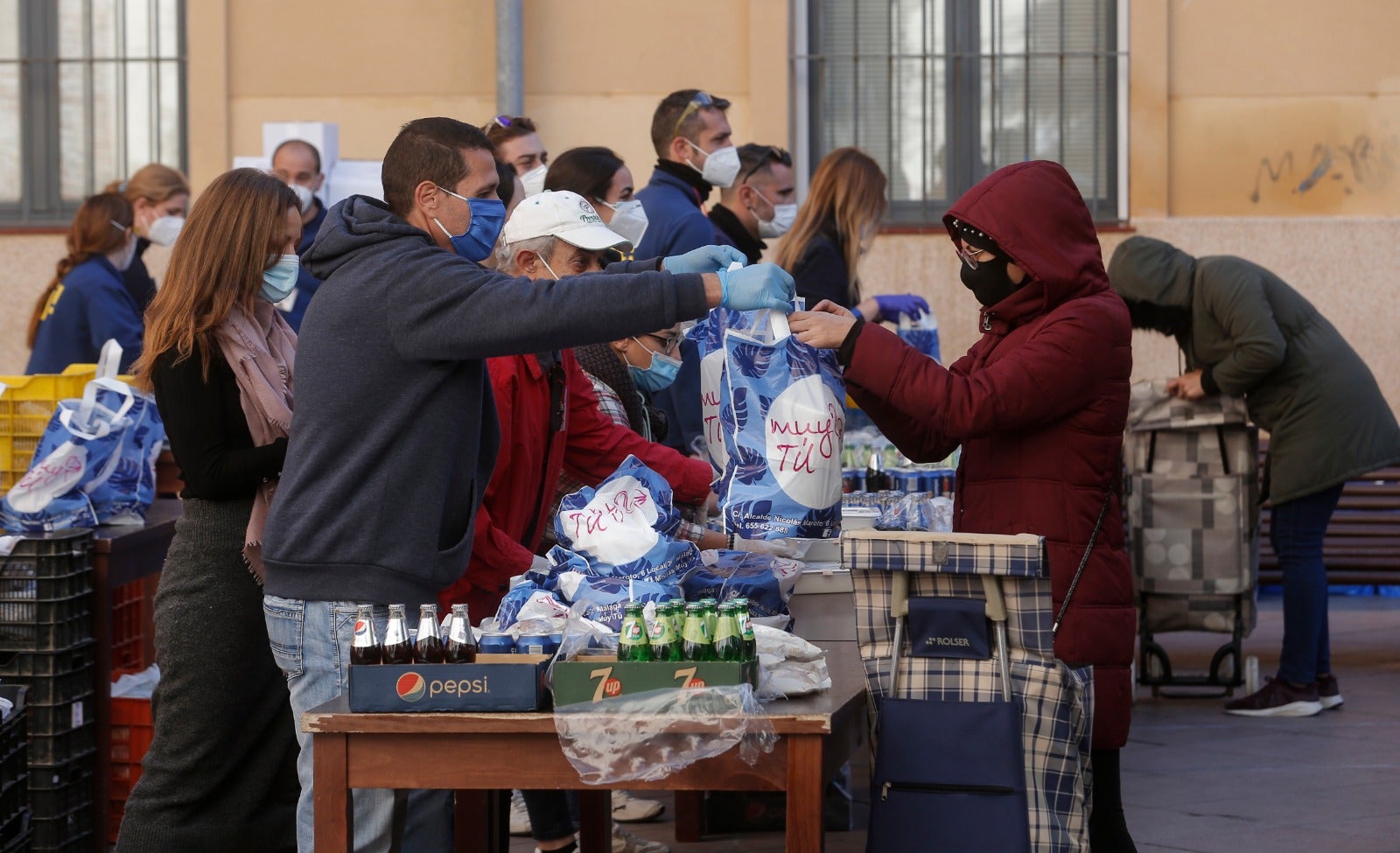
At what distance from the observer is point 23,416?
5582 millimetres

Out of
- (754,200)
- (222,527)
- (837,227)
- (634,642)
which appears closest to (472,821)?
(634,642)

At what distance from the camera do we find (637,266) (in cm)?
427

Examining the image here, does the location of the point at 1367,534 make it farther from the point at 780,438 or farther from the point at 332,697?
the point at 332,697

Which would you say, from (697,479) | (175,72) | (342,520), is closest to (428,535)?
(342,520)

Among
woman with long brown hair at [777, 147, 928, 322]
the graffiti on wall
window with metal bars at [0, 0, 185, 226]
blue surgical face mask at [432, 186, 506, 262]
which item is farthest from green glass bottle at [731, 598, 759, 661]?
window with metal bars at [0, 0, 185, 226]

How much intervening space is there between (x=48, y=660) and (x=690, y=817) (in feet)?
6.38

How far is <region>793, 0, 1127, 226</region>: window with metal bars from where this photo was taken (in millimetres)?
10375

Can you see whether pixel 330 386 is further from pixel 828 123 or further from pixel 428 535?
pixel 828 123

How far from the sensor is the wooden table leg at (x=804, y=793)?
9.82 feet

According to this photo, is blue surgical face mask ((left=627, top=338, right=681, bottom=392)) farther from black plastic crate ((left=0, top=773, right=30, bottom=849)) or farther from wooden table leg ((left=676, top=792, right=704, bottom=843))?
black plastic crate ((left=0, top=773, right=30, bottom=849))

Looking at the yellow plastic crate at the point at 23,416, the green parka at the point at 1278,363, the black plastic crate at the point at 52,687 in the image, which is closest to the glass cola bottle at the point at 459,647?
the black plastic crate at the point at 52,687

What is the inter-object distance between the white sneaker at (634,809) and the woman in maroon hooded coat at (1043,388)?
2106mm

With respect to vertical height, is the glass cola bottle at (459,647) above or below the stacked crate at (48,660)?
above

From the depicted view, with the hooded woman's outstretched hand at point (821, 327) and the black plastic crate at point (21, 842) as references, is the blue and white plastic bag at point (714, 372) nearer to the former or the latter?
the hooded woman's outstretched hand at point (821, 327)
